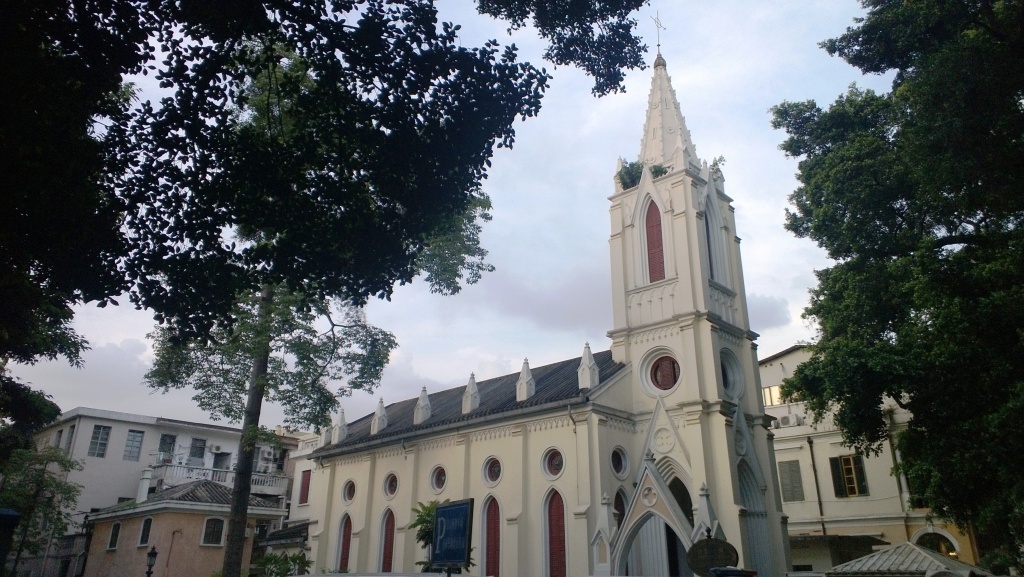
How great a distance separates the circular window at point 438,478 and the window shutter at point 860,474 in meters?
16.7

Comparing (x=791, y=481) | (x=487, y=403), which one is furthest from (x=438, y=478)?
(x=791, y=481)

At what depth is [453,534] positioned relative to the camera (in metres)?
10.3

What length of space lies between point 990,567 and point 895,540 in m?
11.1

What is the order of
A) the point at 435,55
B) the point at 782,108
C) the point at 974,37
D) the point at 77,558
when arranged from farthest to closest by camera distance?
the point at 77,558 → the point at 782,108 → the point at 974,37 → the point at 435,55

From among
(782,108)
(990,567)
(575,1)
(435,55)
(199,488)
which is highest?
(782,108)

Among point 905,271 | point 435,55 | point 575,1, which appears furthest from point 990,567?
point 435,55

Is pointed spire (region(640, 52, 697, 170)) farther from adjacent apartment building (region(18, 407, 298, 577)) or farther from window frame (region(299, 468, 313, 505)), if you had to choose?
window frame (region(299, 468, 313, 505))

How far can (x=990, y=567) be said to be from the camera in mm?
17156

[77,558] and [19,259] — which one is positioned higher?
[19,259]

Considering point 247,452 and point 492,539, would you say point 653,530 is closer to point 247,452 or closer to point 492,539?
point 492,539

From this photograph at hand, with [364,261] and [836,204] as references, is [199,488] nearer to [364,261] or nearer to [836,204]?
[364,261]

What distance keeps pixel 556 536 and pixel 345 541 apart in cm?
1172

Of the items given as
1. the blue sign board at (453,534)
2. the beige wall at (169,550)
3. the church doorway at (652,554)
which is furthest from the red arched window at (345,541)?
the blue sign board at (453,534)

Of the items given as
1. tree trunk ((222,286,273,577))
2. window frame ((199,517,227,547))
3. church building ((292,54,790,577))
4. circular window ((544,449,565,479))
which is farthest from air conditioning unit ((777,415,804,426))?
window frame ((199,517,227,547))
